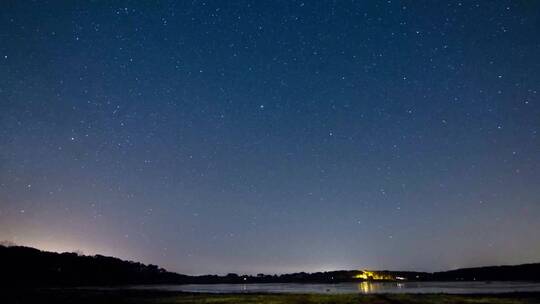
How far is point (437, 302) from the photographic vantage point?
183 feet

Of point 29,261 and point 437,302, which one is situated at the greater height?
point 29,261

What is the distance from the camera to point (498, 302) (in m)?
54.0

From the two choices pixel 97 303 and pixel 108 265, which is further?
pixel 108 265

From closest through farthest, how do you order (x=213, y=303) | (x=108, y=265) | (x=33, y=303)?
1. (x=33, y=303)
2. (x=213, y=303)
3. (x=108, y=265)

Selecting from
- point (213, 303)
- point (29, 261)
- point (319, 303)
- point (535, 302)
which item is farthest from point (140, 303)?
point (29, 261)

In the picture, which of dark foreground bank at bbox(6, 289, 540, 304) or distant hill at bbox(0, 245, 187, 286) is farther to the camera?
distant hill at bbox(0, 245, 187, 286)

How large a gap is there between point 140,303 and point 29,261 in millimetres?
114325

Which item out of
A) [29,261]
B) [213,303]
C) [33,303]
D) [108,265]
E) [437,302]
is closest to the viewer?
[33,303]

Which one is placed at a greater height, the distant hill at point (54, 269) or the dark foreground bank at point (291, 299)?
the distant hill at point (54, 269)

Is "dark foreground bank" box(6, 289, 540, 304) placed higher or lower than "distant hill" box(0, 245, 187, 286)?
lower

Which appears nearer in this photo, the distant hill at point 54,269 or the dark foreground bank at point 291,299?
the dark foreground bank at point 291,299

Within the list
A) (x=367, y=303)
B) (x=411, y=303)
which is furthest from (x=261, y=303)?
(x=411, y=303)

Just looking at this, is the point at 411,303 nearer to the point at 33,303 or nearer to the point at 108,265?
the point at 33,303

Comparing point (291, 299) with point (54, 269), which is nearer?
point (291, 299)
